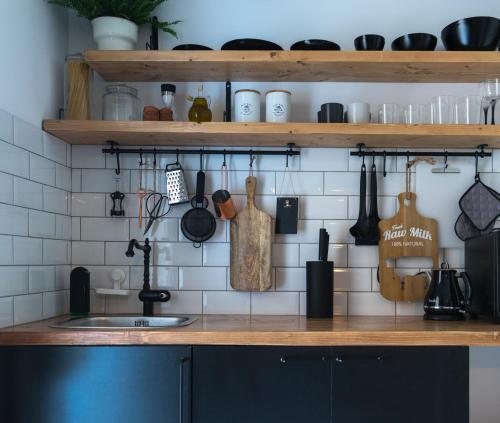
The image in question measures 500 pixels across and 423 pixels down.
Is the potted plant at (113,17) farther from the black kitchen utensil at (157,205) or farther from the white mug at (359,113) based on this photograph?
the white mug at (359,113)

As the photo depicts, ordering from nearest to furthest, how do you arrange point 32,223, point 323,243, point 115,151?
point 32,223 → point 323,243 → point 115,151

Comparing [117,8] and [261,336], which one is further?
[117,8]

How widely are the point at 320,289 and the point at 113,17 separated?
1375 mm

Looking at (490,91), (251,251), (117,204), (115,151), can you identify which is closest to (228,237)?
(251,251)

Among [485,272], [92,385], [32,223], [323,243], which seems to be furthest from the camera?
[323,243]

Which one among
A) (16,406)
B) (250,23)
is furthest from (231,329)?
(250,23)

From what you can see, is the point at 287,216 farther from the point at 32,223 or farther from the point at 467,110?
the point at 32,223

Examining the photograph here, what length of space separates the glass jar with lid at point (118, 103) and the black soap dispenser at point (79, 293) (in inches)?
25.3

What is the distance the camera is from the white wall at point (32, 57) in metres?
1.87

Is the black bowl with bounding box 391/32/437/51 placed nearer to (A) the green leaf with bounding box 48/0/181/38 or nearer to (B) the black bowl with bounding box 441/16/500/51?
(B) the black bowl with bounding box 441/16/500/51

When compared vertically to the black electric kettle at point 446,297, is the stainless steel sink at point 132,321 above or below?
below

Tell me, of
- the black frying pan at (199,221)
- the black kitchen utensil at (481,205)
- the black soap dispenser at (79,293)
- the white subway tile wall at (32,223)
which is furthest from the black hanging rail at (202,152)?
the black kitchen utensil at (481,205)

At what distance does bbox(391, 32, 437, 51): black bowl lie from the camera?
219 cm

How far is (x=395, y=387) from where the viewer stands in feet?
5.93
